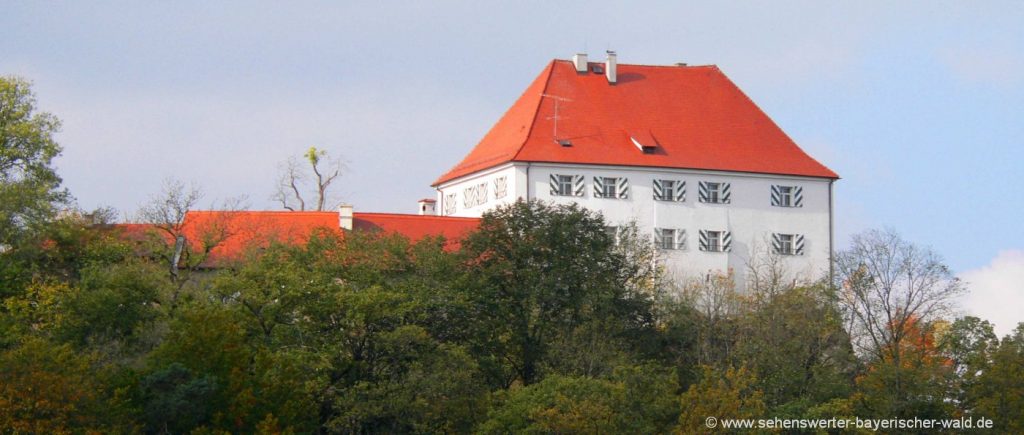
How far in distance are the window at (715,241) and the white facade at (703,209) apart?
3 centimetres

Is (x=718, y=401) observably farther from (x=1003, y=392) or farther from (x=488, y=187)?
(x=488, y=187)

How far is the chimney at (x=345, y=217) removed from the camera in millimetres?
61344

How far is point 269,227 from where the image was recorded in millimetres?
60844

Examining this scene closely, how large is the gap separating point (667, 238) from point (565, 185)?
3.92 m

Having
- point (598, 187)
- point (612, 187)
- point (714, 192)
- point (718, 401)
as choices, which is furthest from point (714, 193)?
point (718, 401)

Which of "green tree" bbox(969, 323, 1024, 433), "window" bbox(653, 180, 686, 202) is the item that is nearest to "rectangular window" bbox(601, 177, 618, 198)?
"window" bbox(653, 180, 686, 202)

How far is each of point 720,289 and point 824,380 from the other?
14.5 m

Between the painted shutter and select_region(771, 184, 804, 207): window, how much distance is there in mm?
6368

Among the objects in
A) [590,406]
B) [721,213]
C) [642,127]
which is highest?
[642,127]

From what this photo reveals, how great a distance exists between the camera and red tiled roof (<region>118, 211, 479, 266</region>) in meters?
55.6

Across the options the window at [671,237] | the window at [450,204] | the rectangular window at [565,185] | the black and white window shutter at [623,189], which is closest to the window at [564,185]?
the rectangular window at [565,185]

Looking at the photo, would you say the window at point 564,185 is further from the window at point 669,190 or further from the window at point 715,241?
the window at point 715,241

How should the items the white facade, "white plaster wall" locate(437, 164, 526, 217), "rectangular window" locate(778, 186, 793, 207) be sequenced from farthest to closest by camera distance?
"rectangular window" locate(778, 186, 793, 207), the white facade, "white plaster wall" locate(437, 164, 526, 217)

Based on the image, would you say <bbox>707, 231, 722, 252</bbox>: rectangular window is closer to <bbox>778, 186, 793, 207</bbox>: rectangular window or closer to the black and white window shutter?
<bbox>778, 186, 793, 207</bbox>: rectangular window
